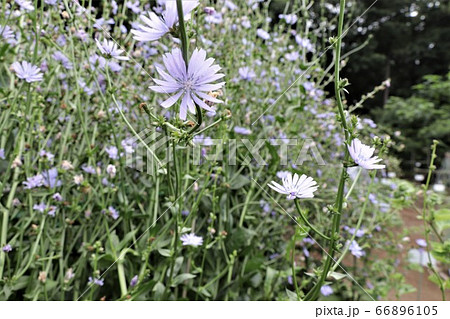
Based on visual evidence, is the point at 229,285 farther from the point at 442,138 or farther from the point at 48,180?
the point at 442,138

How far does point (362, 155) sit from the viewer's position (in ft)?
0.63

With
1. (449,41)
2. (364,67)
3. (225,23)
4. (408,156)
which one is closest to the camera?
(364,67)

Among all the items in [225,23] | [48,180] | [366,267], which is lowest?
[366,267]

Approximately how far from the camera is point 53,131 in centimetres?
51

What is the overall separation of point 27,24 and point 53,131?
19cm

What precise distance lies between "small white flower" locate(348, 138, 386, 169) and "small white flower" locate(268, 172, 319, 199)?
2 cm

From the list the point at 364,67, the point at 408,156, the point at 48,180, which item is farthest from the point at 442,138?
the point at 48,180

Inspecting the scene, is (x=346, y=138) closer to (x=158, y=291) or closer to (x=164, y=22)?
(x=164, y=22)

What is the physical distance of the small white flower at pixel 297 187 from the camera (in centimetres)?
19

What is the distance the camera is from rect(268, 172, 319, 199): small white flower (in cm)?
19

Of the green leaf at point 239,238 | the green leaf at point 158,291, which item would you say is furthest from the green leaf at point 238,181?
the green leaf at point 158,291

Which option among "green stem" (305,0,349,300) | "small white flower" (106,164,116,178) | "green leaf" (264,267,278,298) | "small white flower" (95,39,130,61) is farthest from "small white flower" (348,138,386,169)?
"green leaf" (264,267,278,298)

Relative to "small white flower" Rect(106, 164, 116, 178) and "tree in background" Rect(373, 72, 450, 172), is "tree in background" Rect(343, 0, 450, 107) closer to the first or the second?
"tree in background" Rect(373, 72, 450, 172)

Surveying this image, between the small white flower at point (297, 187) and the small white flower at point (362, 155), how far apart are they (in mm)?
24
